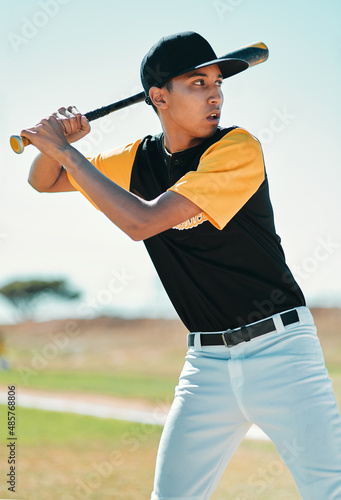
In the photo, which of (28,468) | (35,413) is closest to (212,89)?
(28,468)

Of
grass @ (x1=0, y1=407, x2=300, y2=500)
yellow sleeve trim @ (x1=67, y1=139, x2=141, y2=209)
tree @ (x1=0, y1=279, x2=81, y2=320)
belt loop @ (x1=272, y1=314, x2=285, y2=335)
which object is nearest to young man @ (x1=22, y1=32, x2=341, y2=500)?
belt loop @ (x1=272, y1=314, x2=285, y2=335)

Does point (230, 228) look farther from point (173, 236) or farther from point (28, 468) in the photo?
point (28, 468)

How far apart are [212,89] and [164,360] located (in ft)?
81.3

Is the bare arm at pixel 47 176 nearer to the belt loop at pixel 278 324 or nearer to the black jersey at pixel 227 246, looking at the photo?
the black jersey at pixel 227 246

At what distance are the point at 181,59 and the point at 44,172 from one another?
838mm

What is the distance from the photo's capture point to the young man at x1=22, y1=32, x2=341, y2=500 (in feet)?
7.12

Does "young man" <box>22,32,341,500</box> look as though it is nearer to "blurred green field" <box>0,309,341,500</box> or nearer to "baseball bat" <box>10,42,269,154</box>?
"baseball bat" <box>10,42,269,154</box>

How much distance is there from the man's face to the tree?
36312 mm

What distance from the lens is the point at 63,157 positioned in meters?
2.27

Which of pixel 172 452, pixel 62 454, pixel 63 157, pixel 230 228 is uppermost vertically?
pixel 63 157

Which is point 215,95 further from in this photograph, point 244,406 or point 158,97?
point 244,406

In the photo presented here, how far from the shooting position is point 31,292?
130 feet

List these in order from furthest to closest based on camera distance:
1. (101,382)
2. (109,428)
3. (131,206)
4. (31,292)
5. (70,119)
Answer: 1. (31,292)
2. (101,382)
3. (109,428)
4. (70,119)
5. (131,206)

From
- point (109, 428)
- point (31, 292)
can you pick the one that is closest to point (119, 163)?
point (109, 428)
